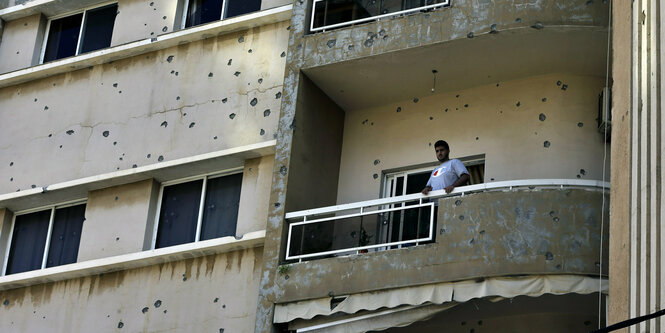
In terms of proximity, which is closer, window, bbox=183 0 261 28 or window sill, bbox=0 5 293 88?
window sill, bbox=0 5 293 88

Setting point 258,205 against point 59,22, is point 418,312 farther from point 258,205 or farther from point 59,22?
point 59,22

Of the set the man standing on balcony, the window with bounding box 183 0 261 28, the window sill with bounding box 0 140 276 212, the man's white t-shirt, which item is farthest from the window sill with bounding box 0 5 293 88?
the man's white t-shirt

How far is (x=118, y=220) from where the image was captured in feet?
70.3

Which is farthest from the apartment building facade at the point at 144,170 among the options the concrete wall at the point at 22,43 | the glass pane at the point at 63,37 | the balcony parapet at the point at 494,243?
the balcony parapet at the point at 494,243

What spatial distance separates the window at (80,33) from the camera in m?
24.0

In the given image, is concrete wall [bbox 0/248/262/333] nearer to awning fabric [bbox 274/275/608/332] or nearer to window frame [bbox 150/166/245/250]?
window frame [bbox 150/166/245/250]

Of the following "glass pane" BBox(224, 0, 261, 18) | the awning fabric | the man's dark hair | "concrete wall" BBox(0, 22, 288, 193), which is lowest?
the awning fabric

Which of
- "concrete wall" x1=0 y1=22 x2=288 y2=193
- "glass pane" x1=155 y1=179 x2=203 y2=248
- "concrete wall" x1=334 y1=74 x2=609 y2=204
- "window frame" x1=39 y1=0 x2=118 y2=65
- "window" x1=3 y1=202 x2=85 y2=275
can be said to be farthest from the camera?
"window frame" x1=39 y1=0 x2=118 y2=65

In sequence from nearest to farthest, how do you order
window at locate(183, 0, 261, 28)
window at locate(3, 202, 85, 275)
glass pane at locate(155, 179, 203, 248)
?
glass pane at locate(155, 179, 203, 248), window at locate(3, 202, 85, 275), window at locate(183, 0, 261, 28)

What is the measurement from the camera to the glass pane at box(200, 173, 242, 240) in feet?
67.3

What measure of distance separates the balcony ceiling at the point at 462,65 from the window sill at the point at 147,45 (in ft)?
5.87

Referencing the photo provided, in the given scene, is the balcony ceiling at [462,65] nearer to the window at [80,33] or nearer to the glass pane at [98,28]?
the glass pane at [98,28]

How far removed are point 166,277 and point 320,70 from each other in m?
3.97

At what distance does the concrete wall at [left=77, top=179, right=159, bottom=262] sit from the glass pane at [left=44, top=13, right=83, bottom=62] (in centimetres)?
365
